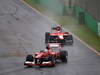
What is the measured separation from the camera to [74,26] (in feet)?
129

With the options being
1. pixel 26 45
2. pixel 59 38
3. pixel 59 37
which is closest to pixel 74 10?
pixel 26 45

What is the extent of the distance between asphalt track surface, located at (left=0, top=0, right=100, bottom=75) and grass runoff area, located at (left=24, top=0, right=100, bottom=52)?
3.20 feet

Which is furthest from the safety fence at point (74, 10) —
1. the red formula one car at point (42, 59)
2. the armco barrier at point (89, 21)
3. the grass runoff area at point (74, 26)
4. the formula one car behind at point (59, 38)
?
the red formula one car at point (42, 59)

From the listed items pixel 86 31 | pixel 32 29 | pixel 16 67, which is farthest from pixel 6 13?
pixel 16 67

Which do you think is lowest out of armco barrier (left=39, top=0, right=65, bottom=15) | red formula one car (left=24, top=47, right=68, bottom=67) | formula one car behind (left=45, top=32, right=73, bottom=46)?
red formula one car (left=24, top=47, right=68, bottom=67)

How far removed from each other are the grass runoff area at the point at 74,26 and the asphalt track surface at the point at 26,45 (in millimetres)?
976

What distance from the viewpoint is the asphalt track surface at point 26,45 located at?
23.3 m

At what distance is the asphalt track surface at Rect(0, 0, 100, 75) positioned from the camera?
23344mm

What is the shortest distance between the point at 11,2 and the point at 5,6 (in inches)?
63.0

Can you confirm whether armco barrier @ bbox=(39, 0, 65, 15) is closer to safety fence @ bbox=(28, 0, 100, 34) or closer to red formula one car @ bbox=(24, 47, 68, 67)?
safety fence @ bbox=(28, 0, 100, 34)

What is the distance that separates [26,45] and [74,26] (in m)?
8.78

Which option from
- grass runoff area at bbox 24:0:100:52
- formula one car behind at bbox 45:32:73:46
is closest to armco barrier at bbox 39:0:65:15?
grass runoff area at bbox 24:0:100:52

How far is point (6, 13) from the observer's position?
42.3m

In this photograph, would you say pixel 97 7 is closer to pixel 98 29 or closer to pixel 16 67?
pixel 98 29
